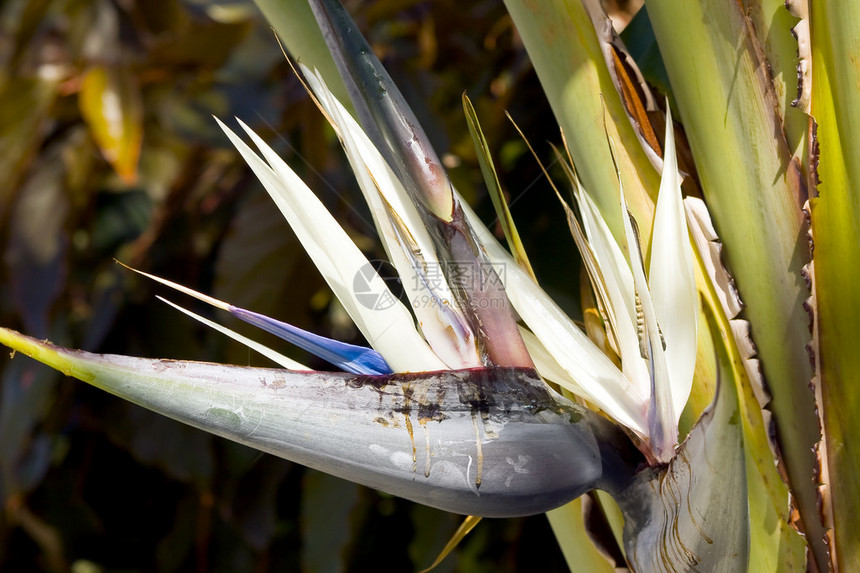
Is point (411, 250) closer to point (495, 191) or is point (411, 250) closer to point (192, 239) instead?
A: point (495, 191)

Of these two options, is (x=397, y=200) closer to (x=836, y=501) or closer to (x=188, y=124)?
(x=836, y=501)

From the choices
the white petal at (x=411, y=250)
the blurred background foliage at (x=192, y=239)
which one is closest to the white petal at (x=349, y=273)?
the white petal at (x=411, y=250)

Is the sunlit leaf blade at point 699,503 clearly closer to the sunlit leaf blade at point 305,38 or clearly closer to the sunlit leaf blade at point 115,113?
the sunlit leaf blade at point 305,38

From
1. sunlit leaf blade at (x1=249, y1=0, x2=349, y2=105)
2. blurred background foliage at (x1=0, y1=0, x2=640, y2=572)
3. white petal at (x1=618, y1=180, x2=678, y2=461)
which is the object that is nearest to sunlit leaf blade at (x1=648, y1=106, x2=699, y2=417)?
white petal at (x1=618, y1=180, x2=678, y2=461)

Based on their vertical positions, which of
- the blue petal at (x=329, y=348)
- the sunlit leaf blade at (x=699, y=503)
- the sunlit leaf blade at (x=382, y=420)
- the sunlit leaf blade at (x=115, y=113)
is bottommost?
the sunlit leaf blade at (x=699, y=503)

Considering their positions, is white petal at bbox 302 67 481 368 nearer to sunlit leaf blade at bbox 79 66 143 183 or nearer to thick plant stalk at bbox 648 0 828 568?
thick plant stalk at bbox 648 0 828 568
